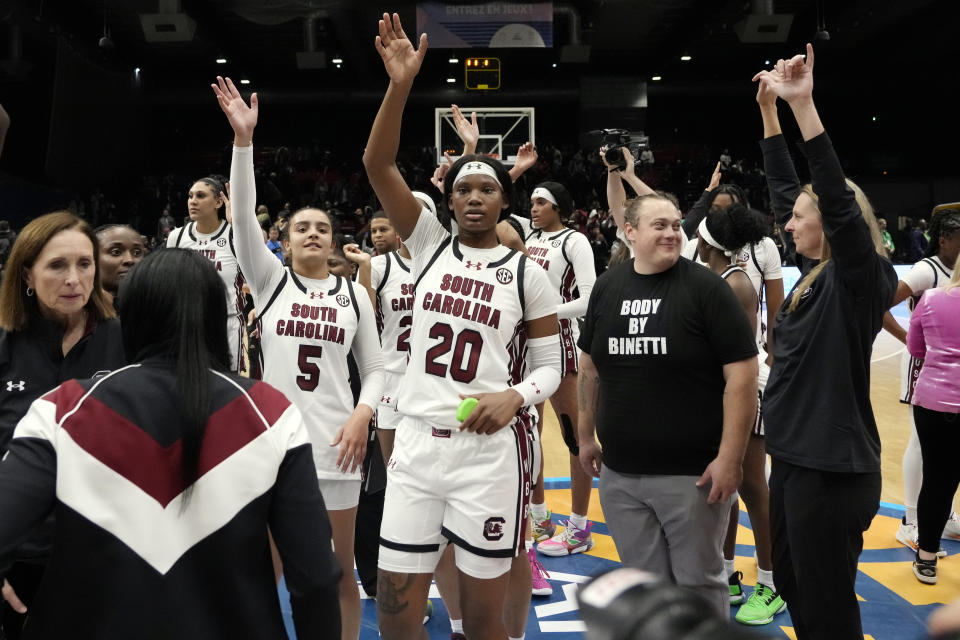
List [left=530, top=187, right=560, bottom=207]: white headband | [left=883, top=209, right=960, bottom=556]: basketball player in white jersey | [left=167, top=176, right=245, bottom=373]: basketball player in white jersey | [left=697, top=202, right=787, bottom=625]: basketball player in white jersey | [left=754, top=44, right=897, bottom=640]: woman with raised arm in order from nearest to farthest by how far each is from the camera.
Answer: [left=754, top=44, right=897, bottom=640]: woman with raised arm < [left=697, top=202, right=787, bottom=625]: basketball player in white jersey < [left=883, top=209, right=960, bottom=556]: basketball player in white jersey < [left=530, top=187, right=560, bottom=207]: white headband < [left=167, top=176, right=245, bottom=373]: basketball player in white jersey

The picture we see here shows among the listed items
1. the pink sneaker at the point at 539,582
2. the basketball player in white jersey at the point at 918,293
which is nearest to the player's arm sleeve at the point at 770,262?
the basketball player in white jersey at the point at 918,293

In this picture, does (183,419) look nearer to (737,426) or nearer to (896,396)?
(737,426)

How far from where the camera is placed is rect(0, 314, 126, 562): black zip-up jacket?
90.6 inches

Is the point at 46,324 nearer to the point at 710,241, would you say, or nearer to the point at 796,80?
the point at 796,80

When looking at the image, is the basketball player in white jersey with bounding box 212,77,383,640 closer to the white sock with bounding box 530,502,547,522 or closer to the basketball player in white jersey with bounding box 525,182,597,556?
the basketball player in white jersey with bounding box 525,182,597,556

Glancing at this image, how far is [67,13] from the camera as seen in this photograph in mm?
17562

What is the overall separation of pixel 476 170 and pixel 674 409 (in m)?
1.14

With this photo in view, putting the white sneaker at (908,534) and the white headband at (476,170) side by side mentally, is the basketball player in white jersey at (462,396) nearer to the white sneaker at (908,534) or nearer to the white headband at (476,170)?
the white headband at (476,170)

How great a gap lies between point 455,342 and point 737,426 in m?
1.05

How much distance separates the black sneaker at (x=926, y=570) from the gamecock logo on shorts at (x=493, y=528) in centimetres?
290

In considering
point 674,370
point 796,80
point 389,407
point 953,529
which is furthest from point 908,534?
point 796,80

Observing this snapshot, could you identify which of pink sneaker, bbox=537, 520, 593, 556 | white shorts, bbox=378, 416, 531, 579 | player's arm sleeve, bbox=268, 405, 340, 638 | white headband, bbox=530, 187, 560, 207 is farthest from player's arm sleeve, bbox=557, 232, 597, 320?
player's arm sleeve, bbox=268, 405, 340, 638

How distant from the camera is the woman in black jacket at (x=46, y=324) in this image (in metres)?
2.32

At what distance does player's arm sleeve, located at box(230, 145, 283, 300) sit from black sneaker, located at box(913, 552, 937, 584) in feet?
12.2
